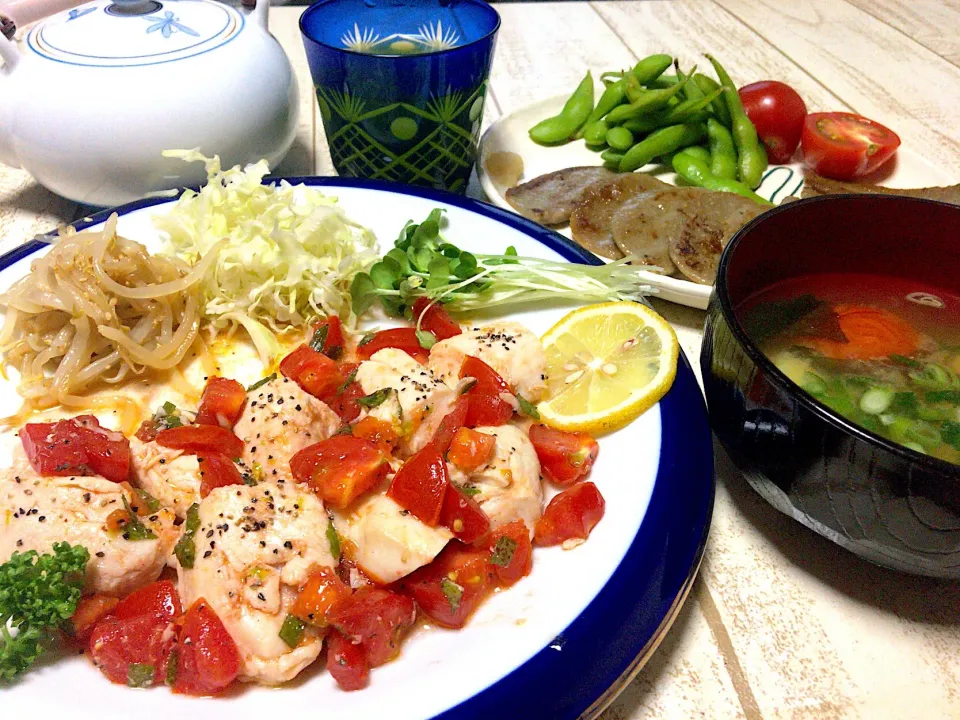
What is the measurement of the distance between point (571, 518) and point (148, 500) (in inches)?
40.7

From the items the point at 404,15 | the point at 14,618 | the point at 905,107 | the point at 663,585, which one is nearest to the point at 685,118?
the point at 404,15

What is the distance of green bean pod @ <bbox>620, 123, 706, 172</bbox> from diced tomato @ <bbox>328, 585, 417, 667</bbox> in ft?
7.90

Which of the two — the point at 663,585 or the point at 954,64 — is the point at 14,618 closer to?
the point at 663,585

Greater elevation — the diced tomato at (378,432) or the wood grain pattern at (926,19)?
the wood grain pattern at (926,19)

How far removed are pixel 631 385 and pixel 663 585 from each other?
60cm

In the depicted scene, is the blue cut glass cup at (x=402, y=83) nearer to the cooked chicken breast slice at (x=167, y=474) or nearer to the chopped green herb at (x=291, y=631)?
the cooked chicken breast slice at (x=167, y=474)

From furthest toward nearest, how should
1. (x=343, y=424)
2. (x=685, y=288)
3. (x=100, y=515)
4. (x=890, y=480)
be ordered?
(x=685, y=288) → (x=343, y=424) → (x=100, y=515) → (x=890, y=480)

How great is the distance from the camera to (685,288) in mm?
2352

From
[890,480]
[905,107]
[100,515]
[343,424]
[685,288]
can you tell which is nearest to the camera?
[890,480]

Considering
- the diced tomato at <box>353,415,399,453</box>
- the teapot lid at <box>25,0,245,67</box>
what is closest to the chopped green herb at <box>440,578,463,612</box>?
the diced tomato at <box>353,415,399,453</box>

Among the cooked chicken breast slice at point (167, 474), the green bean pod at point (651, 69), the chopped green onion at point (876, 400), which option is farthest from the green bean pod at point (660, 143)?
the cooked chicken breast slice at point (167, 474)

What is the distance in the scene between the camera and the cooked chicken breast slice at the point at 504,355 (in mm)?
2020

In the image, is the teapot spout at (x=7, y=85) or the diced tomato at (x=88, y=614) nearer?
the diced tomato at (x=88, y=614)

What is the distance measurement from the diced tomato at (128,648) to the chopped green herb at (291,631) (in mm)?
210
